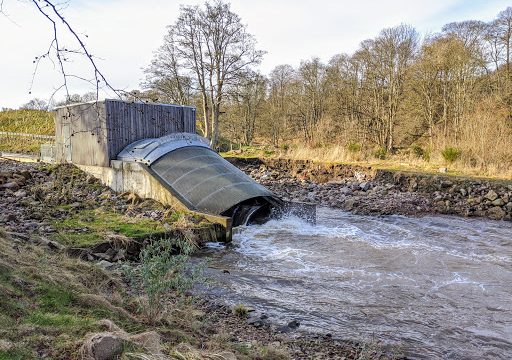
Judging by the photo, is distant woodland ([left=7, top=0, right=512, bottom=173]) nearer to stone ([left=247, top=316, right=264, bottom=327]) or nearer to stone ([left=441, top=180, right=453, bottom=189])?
stone ([left=441, top=180, right=453, bottom=189])

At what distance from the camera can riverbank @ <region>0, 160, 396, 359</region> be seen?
327 centimetres

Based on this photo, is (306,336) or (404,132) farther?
(404,132)

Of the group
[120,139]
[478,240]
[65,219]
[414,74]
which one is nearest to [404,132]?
[414,74]

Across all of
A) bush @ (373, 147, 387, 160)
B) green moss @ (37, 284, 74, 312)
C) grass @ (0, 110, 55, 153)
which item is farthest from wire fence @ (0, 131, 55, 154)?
green moss @ (37, 284, 74, 312)

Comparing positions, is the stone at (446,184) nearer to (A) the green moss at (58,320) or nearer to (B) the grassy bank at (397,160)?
(B) the grassy bank at (397,160)

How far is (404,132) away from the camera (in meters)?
29.1

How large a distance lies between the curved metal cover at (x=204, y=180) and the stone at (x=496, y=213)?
23.6 feet

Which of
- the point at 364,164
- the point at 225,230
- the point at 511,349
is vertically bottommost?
the point at 511,349

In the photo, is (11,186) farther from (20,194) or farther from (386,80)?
(386,80)

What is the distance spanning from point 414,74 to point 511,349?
978 inches

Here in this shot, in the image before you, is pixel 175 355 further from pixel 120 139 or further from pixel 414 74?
pixel 414 74

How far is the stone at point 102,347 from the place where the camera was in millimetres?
3008

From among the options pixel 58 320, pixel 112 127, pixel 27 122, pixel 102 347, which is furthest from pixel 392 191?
pixel 27 122

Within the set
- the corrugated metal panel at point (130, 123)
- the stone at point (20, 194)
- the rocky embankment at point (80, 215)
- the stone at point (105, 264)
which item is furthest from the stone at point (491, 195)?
the stone at point (20, 194)
